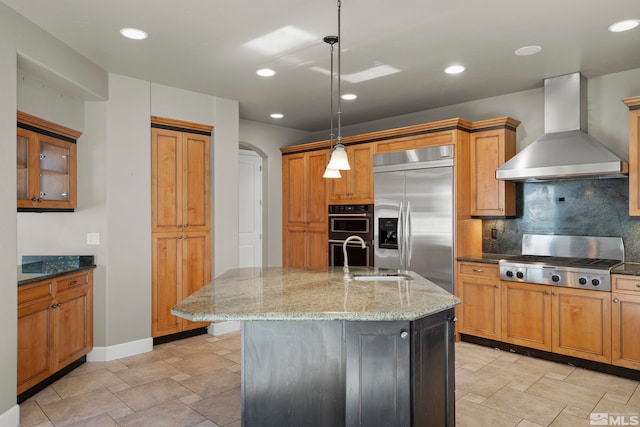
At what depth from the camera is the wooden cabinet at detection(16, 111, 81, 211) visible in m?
3.27

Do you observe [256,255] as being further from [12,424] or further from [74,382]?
[12,424]

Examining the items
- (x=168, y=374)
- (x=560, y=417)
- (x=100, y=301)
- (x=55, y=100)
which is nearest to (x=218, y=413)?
(x=168, y=374)

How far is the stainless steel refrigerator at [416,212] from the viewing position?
179 inches

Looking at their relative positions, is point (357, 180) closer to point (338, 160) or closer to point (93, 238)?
point (338, 160)

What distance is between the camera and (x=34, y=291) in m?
3.15

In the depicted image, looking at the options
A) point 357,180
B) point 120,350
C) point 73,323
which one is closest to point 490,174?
point 357,180

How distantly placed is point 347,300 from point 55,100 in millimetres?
3120

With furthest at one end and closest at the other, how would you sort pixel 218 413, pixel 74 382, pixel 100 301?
pixel 100 301, pixel 74 382, pixel 218 413

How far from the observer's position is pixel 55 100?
12.0 feet

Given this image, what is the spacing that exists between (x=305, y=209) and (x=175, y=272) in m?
2.17

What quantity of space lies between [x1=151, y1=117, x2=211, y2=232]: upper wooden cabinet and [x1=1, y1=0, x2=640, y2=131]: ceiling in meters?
0.51

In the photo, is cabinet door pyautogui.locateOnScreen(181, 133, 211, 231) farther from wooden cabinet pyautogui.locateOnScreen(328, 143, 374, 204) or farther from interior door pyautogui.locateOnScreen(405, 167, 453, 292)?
interior door pyautogui.locateOnScreen(405, 167, 453, 292)

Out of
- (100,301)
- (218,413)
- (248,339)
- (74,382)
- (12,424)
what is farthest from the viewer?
(100,301)

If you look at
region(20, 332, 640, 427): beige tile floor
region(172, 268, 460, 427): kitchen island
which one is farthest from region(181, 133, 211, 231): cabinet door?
region(172, 268, 460, 427): kitchen island
